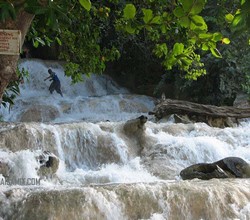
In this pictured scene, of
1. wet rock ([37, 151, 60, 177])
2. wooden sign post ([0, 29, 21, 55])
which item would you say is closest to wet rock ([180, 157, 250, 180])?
wet rock ([37, 151, 60, 177])

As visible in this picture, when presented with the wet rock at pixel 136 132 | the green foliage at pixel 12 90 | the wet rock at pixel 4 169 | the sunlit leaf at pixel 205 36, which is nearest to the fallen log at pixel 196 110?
the wet rock at pixel 136 132

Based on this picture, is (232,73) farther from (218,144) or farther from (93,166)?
(93,166)

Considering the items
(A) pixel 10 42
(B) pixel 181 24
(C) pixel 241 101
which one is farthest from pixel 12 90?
(C) pixel 241 101

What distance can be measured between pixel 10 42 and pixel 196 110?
10.4 metres

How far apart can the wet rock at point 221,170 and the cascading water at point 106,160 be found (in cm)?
40

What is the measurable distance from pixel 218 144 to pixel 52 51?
11892 mm

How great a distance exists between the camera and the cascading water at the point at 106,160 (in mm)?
4418

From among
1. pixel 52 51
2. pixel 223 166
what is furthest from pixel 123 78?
pixel 223 166

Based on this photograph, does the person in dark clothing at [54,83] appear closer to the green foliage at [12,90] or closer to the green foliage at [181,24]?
the green foliage at [12,90]

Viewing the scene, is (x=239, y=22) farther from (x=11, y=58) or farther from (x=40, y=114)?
(x=40, y=114)

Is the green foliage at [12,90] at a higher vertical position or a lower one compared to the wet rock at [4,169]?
higher

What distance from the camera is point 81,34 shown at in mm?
4602

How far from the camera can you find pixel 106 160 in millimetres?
8586

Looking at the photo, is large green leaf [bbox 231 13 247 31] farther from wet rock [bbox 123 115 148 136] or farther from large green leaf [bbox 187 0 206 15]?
wet rock [bbox 123 115 148 136]
